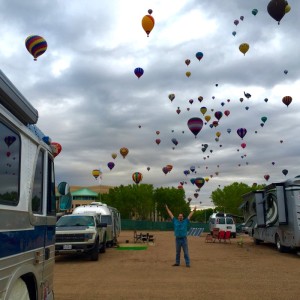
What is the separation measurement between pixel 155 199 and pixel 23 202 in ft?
321

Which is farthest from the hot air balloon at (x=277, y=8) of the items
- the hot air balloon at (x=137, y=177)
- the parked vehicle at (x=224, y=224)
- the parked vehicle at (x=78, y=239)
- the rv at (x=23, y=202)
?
the hot air balloon at (x=137, y=177)

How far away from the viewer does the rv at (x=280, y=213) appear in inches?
704

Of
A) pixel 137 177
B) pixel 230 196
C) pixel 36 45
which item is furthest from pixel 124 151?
pixel 230 196

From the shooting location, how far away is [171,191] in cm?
10325

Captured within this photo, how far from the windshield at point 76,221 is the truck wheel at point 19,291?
13.5m

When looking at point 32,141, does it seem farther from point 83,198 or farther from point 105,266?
point 83,198

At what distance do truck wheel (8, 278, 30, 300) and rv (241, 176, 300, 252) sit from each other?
49.4 ft

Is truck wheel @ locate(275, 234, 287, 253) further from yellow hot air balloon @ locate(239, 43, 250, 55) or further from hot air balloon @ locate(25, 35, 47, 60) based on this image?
yellow hot air balloon @ locate(239, 43, 250, 55)

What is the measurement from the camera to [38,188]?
5.21 metres

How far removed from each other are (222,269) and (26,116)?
35.3 feet

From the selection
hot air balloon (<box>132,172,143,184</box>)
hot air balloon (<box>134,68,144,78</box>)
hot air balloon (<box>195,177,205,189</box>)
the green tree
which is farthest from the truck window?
the green tree

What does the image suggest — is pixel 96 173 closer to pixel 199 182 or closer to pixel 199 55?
pixel 199 182

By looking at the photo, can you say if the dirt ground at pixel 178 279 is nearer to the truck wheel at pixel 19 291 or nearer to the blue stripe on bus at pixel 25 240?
the blue stripe on bus at pixel 25 240

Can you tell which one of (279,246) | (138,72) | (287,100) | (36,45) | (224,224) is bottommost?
(279,246)
